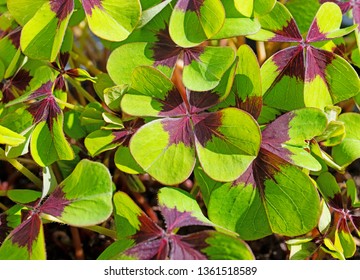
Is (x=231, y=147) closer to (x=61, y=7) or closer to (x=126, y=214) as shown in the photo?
(x=126, y=214)

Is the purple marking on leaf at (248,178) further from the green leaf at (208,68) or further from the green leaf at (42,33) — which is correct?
the green leaf at (42,33)

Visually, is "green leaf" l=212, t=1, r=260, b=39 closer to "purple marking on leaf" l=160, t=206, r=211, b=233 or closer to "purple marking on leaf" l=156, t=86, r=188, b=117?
"purple marking on leaf" l=156, t=86, r=188, b=117

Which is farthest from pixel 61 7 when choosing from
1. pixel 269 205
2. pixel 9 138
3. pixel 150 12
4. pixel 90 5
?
pixel 269 205

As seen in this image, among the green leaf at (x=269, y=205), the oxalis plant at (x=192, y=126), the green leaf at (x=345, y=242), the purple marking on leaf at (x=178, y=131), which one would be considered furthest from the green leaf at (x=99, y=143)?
the green leaf at (x=345, y=242)

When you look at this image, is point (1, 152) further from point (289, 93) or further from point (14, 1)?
point (289, 93)

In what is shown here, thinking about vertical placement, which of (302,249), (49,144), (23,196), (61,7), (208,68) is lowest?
(302,249)

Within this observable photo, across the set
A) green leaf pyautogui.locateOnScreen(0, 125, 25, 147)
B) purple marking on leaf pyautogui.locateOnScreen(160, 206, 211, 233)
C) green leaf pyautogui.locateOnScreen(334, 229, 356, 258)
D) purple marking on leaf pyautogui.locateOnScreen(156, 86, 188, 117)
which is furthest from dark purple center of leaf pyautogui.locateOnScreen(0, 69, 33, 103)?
green leaf pyautogui.locateOnScreen(334, 229, 356, 258)
